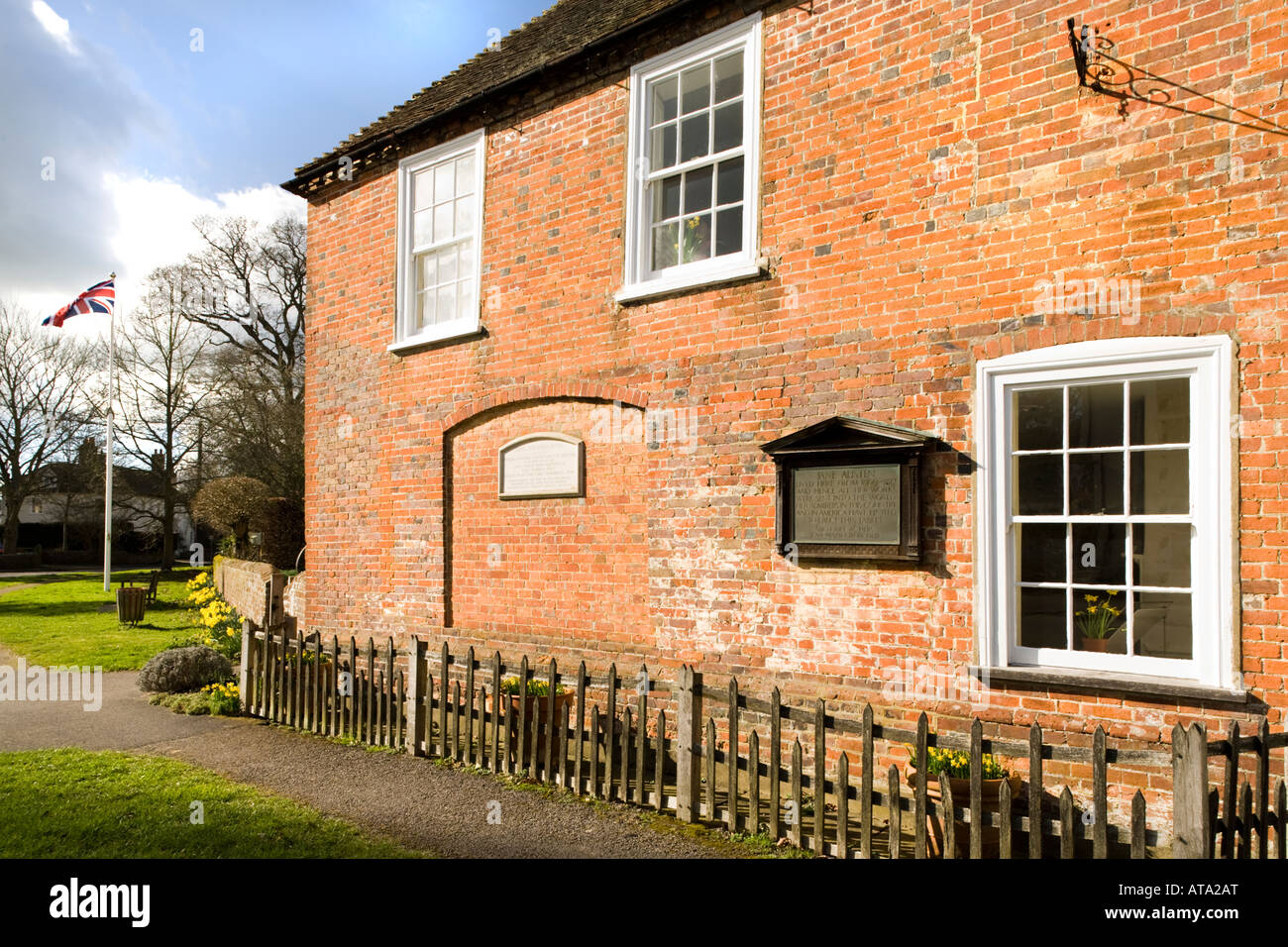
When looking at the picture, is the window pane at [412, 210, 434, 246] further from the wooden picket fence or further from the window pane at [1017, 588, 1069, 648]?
the window pane at [1017, 588, 1069, 648]

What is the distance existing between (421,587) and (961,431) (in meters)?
6.24

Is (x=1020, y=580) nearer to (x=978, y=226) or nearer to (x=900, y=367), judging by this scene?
(x=900, y=367)

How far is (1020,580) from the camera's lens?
20.0 feet

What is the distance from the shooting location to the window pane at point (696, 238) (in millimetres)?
7910

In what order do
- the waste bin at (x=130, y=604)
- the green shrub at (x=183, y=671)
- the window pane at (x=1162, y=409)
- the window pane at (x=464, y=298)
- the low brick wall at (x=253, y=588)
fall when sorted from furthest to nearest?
1. the waste bin at (x=130, y=604)
2. the low brick wall at (x=253, y=588)
3. the green shrub at (x=183, y=671)
4. the window pane at (x=464, y=298)
5. the window pane at (x=1162, y=409)

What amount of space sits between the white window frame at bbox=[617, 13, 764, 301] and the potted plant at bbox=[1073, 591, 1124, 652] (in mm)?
3645

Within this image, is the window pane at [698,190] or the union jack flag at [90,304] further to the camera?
the union jack flag at [90,304]

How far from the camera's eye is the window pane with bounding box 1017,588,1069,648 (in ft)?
19.6

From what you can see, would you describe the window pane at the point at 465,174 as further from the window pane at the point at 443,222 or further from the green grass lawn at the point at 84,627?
the green grass lawn at the point at 84,627

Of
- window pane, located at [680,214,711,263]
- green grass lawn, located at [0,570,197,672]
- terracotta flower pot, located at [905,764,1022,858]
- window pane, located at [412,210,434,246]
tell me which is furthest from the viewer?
green grass lawn, located at [0,570,197,672]

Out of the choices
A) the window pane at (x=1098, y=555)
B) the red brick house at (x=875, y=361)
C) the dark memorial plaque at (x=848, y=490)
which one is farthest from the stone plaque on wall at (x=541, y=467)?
the window pane at (x=1098, y=555)

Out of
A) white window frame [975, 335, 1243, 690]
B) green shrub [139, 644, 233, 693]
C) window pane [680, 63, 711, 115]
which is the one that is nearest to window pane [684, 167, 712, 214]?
window pane [680, 63, 711, 115]

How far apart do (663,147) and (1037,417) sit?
4.27m

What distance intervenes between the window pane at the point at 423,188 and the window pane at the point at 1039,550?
7.59m
